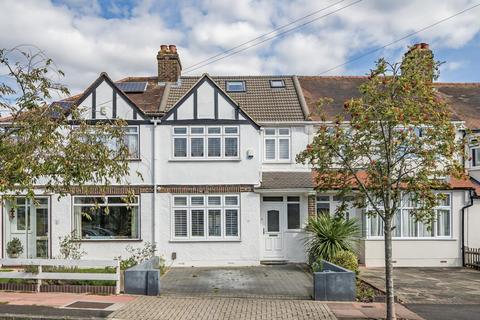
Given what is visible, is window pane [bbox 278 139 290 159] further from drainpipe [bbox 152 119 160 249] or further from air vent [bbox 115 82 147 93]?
air vent [bbox 115 82 147 93]

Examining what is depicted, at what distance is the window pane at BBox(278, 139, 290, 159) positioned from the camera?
2000 centimetres

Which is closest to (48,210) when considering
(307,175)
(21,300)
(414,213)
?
(21,300)

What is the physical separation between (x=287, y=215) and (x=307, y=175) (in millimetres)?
1780

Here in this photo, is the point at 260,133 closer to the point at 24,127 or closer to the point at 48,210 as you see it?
the point at 48,210

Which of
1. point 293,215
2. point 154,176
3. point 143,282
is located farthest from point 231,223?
point 143,282

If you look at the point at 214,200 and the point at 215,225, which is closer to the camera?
the point at 215,225

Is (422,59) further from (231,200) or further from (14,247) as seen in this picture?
(14,247)

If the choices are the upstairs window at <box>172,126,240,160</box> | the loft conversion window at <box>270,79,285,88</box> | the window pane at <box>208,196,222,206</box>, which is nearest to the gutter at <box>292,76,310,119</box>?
the loft conversion window at <box>270,79,285,88</box>

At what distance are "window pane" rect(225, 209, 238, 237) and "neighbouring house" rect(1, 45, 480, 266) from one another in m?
0.04

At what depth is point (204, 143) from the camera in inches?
747

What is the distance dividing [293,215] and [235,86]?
23.1 feet

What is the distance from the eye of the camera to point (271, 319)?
10312 mm

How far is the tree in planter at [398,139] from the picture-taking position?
9289mm

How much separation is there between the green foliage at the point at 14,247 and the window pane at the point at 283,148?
10652mm
